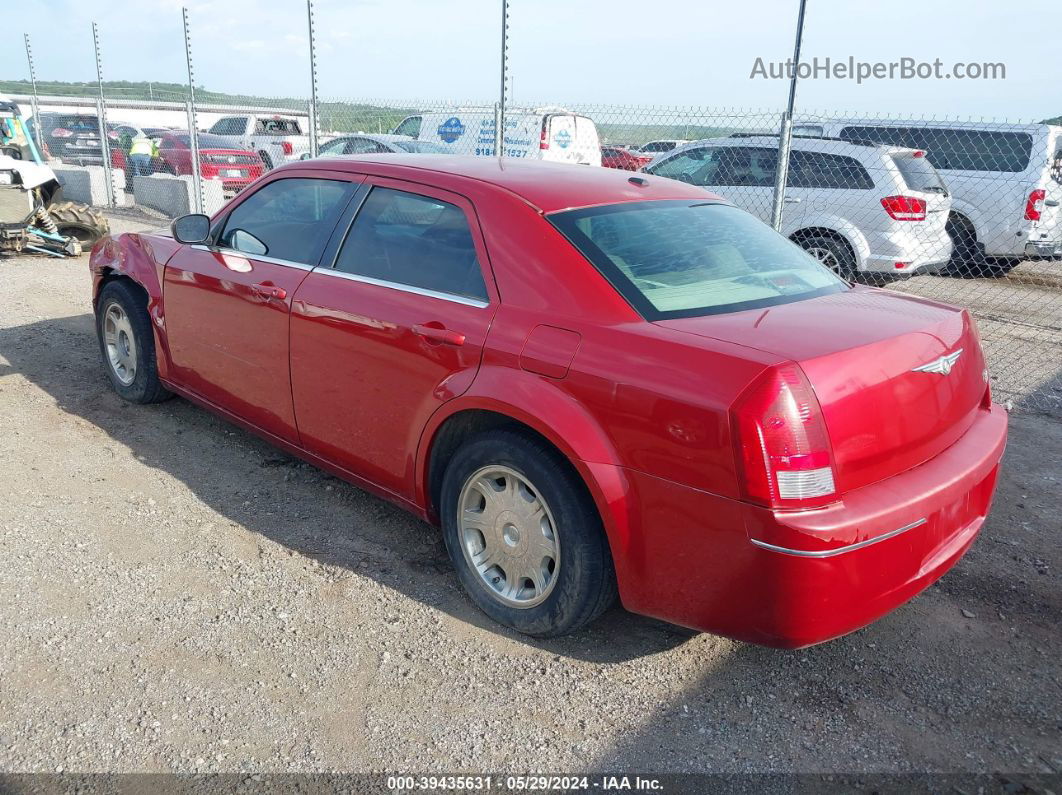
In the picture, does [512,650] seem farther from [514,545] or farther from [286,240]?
[286,240]

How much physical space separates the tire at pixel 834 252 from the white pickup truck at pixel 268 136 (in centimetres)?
1178

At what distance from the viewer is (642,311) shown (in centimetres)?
281

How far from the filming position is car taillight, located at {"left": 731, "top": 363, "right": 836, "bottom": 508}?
7.72 ft

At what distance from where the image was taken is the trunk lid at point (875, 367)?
2455mm

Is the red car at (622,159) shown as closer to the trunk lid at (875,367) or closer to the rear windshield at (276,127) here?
the rear windshield at (276,127)

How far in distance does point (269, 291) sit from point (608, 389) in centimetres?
194

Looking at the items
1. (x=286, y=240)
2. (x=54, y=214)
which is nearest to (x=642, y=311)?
(x=286, y=240)

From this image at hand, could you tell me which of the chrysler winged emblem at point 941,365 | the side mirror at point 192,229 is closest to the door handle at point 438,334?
the chrysler winged emblem at point 941,365

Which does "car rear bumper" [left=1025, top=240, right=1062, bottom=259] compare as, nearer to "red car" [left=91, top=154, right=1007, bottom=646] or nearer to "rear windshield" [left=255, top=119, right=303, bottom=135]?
"red car" [left=91, top=154, right=1007, bottom=646]

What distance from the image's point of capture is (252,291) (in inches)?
157

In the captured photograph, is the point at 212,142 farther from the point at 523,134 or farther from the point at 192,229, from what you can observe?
the point at 192,229

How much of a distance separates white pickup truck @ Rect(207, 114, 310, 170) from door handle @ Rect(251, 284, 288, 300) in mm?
14366

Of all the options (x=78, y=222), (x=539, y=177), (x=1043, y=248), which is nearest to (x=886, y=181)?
(x=1043, y=248)

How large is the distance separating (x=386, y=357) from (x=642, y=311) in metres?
1.08
